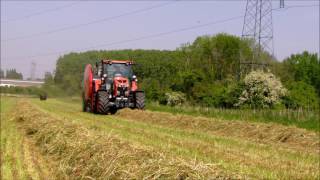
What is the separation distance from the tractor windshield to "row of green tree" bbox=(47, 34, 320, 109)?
1.31 ft

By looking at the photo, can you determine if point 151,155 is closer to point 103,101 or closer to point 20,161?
point 20,161

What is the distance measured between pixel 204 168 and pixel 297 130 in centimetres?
1001

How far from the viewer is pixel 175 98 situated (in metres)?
31.5

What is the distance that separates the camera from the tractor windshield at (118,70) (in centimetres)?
2466

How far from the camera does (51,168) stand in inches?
354

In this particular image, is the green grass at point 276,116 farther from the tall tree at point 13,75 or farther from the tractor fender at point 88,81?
the tall tree at point 13,75

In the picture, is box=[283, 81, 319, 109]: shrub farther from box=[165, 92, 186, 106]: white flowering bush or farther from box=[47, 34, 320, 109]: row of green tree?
box=[165, 92, 186, 106]: white flowering bush

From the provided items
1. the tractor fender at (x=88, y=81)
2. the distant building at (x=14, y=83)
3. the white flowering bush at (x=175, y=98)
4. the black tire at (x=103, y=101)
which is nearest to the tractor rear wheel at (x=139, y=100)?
the black tire at (x=103, y=101)

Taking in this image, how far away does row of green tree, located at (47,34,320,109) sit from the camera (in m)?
23.3

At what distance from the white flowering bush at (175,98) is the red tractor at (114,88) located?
19.5ft

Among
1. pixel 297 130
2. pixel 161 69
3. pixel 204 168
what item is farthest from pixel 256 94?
pixel 204 168

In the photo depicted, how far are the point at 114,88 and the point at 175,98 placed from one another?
7437 millimetres

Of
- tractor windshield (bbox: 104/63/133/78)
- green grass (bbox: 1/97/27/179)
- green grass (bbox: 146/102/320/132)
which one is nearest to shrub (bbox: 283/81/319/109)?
green grass (bbox: 146/102/320/132)

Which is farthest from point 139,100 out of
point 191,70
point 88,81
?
point 88,81
